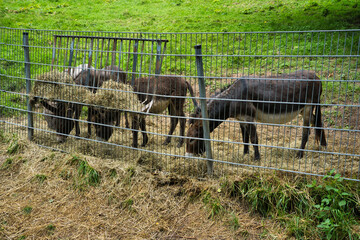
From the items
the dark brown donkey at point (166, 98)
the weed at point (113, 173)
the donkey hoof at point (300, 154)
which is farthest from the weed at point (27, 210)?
the donkey hoof at point (300, 154)

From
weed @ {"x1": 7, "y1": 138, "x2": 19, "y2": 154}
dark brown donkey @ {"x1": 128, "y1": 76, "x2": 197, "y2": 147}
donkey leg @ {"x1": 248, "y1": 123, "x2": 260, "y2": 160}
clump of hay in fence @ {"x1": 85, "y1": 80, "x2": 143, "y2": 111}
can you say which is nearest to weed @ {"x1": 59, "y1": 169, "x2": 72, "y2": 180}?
clump of hay in fence @ {"x1": 85, "y1": 80, "x2": 143, "y2": 111}

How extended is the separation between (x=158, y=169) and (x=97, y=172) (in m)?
0.93

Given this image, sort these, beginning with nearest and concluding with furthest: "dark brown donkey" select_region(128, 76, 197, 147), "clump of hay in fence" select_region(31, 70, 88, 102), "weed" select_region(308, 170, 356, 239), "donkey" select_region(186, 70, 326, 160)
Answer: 1. "weed" select_region(308, 170, 356, 239)
2. "donkey" select_region(186, 70, 326, 160)
3. "clump of hay in fence" select_region(31, 70, 88, 102)
4. "dark brown donkey" select_region(128, 76, 197, 147)

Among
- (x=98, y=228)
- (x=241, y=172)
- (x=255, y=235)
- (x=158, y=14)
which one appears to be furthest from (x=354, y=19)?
(x=98, y=228)

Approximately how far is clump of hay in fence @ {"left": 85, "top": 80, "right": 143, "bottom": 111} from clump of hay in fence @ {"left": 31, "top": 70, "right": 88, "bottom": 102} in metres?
0.44

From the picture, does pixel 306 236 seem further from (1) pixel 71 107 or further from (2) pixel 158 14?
(2) pixel 158 14

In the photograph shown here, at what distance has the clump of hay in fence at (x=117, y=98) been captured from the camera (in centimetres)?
571

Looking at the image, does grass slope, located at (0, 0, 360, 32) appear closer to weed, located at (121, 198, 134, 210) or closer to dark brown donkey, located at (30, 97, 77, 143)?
dark brown donkey, located at (30, 97, 77, 143)

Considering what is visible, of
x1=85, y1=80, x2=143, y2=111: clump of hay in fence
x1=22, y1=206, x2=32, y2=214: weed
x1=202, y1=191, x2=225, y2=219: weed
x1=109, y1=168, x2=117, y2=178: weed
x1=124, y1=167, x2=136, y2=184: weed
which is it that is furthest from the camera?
x1=85, y1=80, x2=143, y2=111: clump of hay in fence

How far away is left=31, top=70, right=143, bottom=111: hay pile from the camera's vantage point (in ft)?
18.8

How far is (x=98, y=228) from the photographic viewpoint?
4.68 metres

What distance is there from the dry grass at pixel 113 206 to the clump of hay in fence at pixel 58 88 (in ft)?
3.33

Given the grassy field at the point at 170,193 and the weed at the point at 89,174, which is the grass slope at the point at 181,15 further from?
the weed at the point at 89,174

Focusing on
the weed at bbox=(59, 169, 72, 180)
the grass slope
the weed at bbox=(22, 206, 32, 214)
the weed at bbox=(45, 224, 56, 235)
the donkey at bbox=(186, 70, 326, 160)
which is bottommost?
the weed at bbox=(45, 224, 56, 235)
